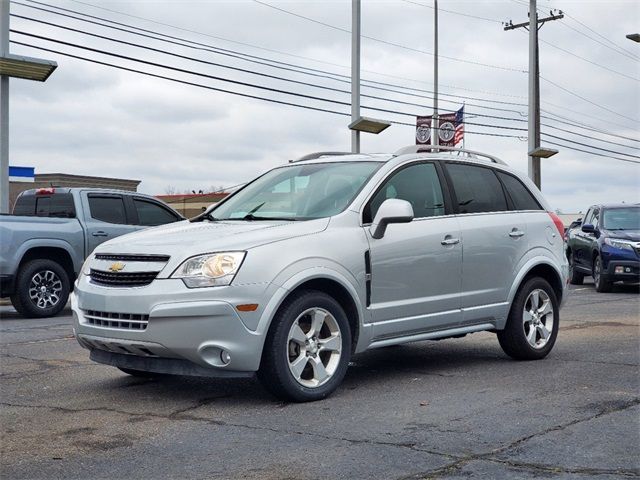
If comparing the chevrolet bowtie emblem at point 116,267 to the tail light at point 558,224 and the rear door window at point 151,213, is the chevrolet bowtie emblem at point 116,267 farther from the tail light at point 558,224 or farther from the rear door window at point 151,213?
the rear door window at point 151,213

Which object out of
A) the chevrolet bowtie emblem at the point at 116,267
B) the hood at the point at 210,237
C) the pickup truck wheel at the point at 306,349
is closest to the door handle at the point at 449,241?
the hood at the point at 210,237

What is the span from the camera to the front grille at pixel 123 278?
6.39 metres

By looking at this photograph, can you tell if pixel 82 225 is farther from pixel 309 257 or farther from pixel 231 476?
pixel 231 476

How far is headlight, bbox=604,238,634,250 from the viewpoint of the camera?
17.5m

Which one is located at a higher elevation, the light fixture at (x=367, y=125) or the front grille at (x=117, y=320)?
the light fixture at (x=367, y=125)

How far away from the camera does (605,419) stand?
599 centimetres

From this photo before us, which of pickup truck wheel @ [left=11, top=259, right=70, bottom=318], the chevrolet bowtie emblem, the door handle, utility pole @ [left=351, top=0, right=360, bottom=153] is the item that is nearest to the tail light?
the door handle

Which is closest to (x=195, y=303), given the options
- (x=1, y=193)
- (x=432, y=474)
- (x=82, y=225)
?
(x=432, y=474)

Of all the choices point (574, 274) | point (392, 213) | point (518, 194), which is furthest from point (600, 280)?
point (392, 213)

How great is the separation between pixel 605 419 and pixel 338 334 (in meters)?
1.91

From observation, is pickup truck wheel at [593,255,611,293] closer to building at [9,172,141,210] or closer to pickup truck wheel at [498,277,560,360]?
pickup truck wheel at [498,277,560,360]

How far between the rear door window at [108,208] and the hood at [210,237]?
24.7 ft

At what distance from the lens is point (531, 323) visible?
8586 millimetres

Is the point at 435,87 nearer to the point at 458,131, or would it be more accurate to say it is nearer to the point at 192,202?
the point at 458,131
